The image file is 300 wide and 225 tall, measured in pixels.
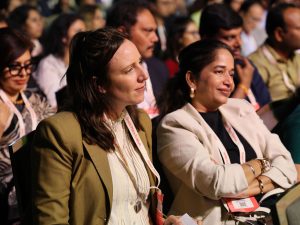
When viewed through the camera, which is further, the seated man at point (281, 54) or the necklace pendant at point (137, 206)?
the seated man at point (281, 54)

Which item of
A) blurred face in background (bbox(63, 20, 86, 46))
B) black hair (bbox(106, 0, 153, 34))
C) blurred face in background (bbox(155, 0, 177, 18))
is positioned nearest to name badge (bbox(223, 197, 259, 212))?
black hair (bbox(106, 0, 153, 34))

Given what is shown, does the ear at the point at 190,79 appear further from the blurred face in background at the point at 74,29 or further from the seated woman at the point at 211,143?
the blurred face in background at the point at 74,29

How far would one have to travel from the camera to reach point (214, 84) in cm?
377

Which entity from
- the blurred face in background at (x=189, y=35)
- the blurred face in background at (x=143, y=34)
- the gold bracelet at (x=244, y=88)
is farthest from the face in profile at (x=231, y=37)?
the blurred face in background at (x=189, y=35)

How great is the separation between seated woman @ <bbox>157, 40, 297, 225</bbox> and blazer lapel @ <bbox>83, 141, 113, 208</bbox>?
55cm

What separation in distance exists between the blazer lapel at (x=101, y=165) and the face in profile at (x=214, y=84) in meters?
0.91

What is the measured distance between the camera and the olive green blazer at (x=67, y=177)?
2.95 meters

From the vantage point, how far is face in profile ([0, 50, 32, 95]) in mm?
4332

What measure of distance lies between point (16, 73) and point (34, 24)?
3.97 metres

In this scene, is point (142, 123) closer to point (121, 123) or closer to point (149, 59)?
point (121, 123)

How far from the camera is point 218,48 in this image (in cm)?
384

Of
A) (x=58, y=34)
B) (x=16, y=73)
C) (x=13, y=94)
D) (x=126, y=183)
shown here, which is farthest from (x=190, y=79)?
(x=58, y=34)

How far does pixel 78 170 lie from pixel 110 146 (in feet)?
0.69

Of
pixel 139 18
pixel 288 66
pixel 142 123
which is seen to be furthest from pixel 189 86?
pixel 288 66
